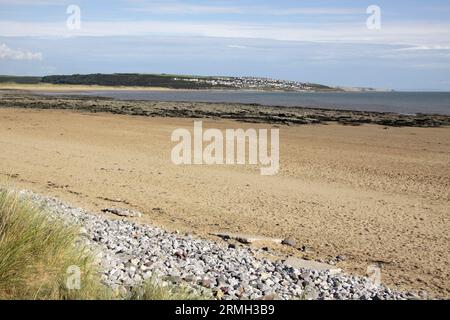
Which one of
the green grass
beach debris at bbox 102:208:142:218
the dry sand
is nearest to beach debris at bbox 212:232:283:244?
the dry sand

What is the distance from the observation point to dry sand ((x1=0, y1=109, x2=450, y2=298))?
26.8ft

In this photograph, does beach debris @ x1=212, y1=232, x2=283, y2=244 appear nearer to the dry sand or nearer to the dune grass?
the dry sand

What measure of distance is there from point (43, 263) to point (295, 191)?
7.75m

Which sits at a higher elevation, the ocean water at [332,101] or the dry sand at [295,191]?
the ocean water at [332,101]

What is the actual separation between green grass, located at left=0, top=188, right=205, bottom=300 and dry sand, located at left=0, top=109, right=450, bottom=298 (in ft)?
10.7

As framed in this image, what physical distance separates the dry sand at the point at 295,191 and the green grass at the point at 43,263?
3.25 meters

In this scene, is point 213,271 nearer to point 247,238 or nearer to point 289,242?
point 247,238

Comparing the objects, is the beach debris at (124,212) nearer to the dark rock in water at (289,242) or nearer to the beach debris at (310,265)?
the dark rock in water at (289,242)

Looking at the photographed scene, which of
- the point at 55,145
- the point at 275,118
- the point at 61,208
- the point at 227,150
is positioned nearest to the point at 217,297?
the point at 61,208

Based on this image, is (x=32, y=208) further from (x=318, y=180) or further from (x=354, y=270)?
(x=318, y=180)

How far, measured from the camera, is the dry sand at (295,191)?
816cm

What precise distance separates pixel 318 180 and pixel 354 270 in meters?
6.62

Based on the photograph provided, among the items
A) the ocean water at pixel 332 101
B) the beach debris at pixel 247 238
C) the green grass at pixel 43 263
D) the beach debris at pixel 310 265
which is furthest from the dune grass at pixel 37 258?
the ocean water at pixel 332 101

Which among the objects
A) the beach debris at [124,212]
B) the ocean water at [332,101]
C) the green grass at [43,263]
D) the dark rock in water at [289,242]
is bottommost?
the dark rock in water at [289,242]
